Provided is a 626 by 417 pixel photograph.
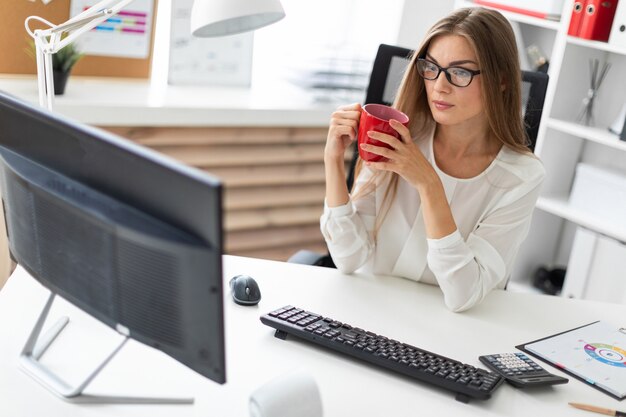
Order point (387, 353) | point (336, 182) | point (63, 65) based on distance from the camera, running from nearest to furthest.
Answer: point (387, 353), point (336, 182), point (63, 65)

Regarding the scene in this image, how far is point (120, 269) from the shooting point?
44.3 inches

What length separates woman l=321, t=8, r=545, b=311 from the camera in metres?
1.67

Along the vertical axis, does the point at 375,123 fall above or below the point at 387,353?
above

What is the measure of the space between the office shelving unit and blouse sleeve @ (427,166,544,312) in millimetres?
1203

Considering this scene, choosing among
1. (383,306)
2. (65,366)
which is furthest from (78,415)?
(383,306)

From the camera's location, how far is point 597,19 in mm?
2818

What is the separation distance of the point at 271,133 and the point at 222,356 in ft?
6.70

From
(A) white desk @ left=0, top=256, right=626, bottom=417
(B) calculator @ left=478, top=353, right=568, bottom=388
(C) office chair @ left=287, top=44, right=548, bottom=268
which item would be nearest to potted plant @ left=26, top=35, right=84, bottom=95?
(C) office chair @ left=287, top=44, right=548, bottom=268

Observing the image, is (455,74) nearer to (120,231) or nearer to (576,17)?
(120,231)

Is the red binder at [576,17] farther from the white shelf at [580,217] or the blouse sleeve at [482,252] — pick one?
the blouse sleeve at [482,252]

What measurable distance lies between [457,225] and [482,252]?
11cm

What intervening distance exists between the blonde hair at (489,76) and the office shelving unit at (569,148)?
1192 millimetres

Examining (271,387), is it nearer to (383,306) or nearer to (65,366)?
(65,366)

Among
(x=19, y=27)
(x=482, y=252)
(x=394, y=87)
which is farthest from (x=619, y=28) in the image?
(x=19, y=27)
